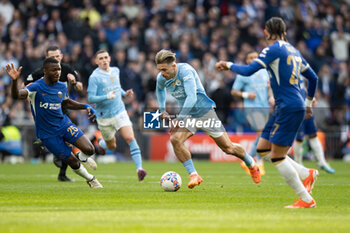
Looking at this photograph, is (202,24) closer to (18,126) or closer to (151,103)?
(151,103)

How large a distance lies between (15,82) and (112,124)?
4533 mm

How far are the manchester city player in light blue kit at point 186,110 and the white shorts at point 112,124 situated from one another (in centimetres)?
264

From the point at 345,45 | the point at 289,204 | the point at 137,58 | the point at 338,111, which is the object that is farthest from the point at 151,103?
the point at 289,204

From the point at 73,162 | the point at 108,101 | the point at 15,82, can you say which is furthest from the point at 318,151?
the point at 15,82

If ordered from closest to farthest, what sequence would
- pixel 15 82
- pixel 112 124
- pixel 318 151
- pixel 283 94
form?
pixel 283 94
pixel 15 82
pixel 112 124
pixel 318 151

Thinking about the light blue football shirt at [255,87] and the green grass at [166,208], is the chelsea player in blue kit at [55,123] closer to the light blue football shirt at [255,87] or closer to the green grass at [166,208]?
the green grass at [166,208]

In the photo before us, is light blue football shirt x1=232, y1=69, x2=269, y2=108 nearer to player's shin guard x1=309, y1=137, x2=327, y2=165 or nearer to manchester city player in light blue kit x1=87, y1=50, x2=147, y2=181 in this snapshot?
player's shin guard x1=309, y1=137, x2=327, y2=165

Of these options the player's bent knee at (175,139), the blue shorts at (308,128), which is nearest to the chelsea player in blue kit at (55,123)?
the player's bent knee at (175,139)

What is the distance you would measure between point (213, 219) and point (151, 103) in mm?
15915

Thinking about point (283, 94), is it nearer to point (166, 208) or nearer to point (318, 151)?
point (166, 208)

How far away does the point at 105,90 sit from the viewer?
14.6 metres

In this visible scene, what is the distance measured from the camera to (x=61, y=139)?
11.9 metres

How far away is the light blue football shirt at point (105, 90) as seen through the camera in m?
14.5

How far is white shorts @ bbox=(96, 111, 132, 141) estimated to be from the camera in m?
14.7
